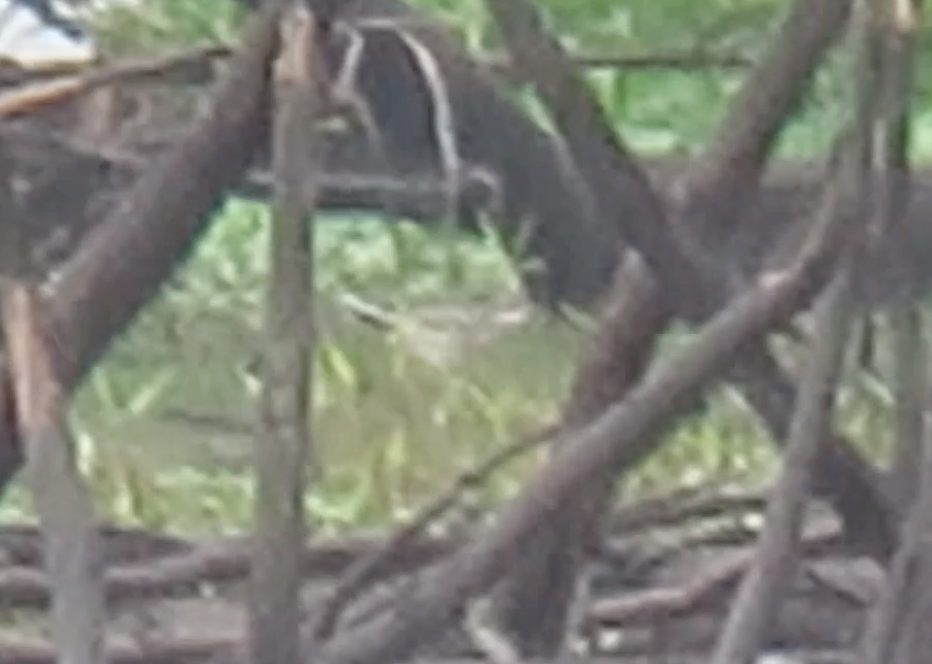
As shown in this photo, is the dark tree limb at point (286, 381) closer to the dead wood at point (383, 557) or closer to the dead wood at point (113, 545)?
the dead wood at point (383, 557)

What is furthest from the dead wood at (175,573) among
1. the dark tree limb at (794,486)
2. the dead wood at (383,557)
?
the dark tree limb at (794,486)

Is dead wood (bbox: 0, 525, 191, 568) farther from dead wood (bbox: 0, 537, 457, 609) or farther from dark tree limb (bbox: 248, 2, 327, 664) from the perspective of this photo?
dark tree limb (bbox: 248, 2, 327, 664)

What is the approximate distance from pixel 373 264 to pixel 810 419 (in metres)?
0.39

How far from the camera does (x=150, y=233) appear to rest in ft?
1.36

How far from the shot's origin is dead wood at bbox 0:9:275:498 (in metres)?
0.40

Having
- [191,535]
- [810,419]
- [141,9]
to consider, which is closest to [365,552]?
[191,535]

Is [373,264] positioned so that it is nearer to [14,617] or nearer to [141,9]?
[141,9]

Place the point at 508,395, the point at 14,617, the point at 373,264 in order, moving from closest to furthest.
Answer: the point at 14,617 < the point at 508,395 < the point at 373,264

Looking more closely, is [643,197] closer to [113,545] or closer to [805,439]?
[805,439]

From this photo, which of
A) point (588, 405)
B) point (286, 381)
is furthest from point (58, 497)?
point (588, 405)

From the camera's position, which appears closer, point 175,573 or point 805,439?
point 805,439

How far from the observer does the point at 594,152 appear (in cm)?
39

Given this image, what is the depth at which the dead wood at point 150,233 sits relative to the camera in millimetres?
405

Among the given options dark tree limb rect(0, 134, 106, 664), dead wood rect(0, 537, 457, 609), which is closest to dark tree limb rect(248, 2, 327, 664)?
dark tree limb rect(0, 134, 106, 664)
